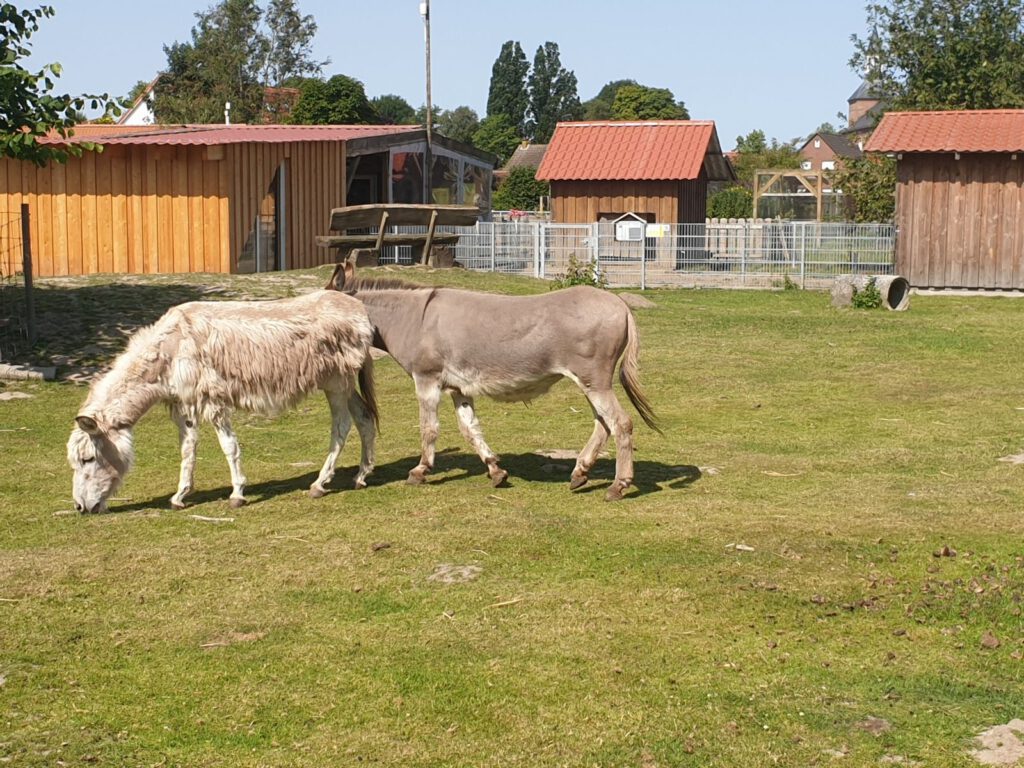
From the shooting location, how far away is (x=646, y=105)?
269 ft

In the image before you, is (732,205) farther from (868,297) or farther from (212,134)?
(212,134)

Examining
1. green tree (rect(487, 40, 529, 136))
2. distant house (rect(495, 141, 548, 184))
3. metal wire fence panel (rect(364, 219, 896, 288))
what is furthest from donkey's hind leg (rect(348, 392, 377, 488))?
green tree (rect(487, 40, 529, 136))

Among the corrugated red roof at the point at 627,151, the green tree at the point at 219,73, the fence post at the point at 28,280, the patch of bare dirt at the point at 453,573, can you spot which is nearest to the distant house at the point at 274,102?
the green tree at the point at 219,73

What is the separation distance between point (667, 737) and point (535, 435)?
7.06 metres

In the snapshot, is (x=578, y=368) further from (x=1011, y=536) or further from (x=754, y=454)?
(x=1011, y=536)

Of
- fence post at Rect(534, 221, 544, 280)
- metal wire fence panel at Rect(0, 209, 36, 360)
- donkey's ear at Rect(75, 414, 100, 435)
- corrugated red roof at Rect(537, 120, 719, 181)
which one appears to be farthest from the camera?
corrugated red roof at Rect(537, 120, 719, 181)

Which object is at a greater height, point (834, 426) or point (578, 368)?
point (578, 368)

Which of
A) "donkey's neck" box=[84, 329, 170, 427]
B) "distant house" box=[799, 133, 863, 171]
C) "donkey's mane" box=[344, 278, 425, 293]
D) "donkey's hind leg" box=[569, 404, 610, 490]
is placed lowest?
"donkey's hind leg" box=[569, 404, 610, 490]

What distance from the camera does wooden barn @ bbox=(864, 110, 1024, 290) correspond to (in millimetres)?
26422

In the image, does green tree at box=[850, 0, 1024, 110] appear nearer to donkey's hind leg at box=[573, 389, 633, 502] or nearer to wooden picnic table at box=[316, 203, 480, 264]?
wooden picnic table at box=[316, 203, 480, 264]

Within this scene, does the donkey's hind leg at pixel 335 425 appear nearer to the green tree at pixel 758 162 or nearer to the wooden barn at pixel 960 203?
the wooden barn at pixel 960 203

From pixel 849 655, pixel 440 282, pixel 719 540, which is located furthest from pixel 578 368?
pixel 440 282

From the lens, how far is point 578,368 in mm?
9766

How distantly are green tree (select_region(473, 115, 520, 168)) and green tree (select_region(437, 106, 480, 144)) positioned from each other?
522 inches
